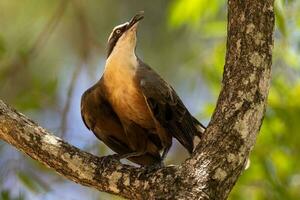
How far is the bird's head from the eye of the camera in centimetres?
470

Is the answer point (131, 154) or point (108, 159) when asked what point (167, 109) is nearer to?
point (131, 154)

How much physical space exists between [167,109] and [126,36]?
2.19 feet

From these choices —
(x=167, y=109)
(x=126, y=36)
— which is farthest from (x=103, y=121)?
(x=126, y=36)

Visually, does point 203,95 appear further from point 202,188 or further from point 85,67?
point 202,188

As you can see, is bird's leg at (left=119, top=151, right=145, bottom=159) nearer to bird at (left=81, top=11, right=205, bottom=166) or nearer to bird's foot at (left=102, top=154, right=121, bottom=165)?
bird at (left=81, top=11, right=205, bottom=166)

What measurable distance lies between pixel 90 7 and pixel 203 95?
2998 mm

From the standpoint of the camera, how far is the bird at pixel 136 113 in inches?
168

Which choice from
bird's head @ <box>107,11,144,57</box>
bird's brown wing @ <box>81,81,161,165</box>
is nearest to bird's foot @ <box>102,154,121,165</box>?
bird's brown wing @ <box>81,81,161,165</box>

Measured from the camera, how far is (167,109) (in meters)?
4.27

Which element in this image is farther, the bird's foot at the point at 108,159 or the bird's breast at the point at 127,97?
the bird's breast at the point at 127,97

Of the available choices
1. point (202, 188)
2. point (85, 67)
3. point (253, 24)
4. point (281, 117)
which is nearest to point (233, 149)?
point (202, 188)

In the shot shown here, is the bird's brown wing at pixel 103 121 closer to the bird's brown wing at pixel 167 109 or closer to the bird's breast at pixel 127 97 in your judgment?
the bird's breast at pixel 127 97

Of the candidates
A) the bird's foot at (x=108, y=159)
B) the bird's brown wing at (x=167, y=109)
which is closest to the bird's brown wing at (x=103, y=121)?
the bird's brown wing at (x=167, y=109)

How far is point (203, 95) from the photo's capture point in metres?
6.15
